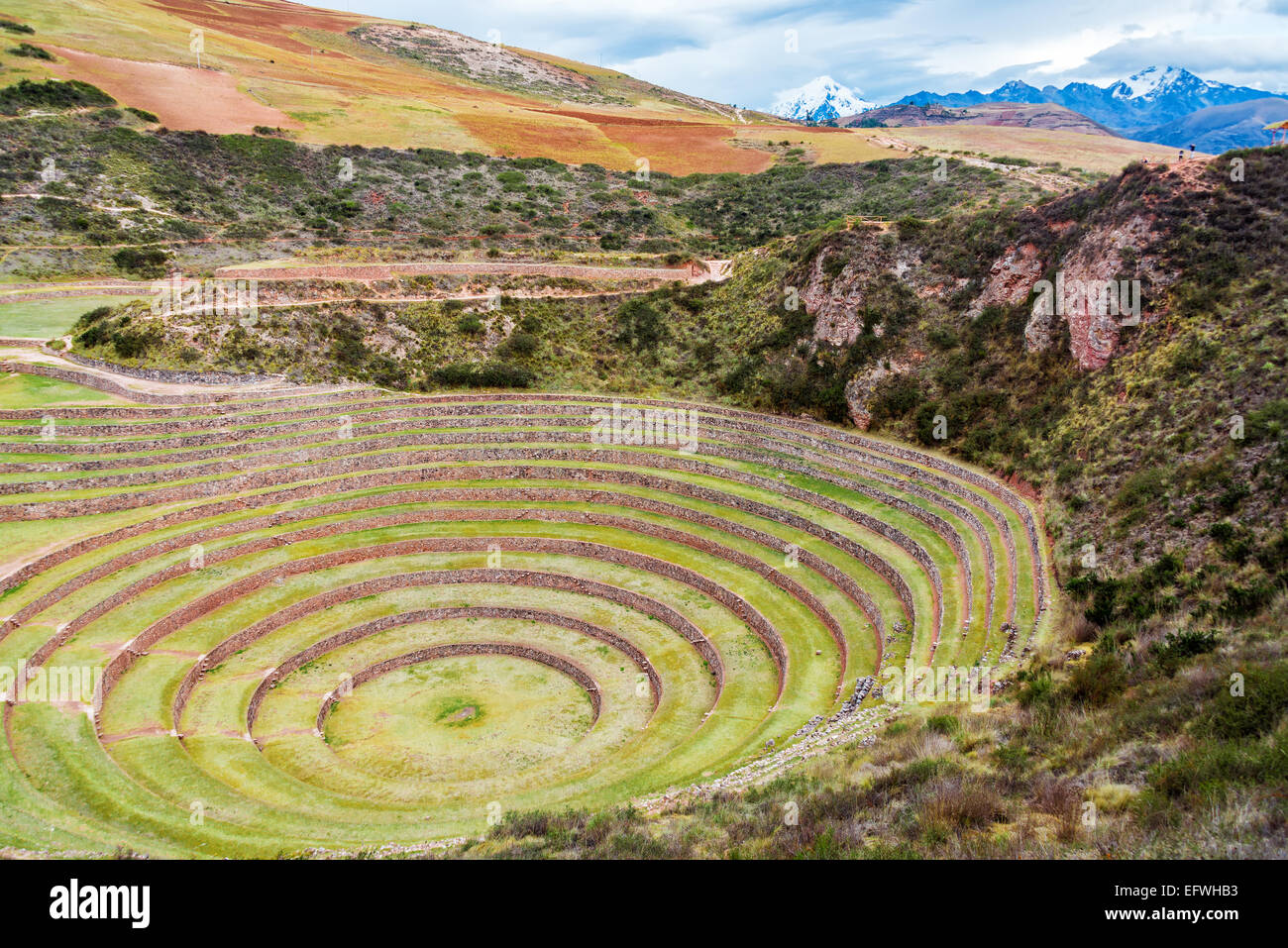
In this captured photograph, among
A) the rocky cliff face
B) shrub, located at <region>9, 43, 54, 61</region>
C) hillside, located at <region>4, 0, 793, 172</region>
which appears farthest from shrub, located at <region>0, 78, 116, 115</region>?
the rocky cliff face

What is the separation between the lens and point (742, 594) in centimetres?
2436

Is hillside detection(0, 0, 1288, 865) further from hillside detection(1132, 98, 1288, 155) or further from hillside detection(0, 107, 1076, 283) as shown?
hillside detection(1132, 98, 1288, 155)

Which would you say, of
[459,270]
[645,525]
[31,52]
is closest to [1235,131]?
[459,270]

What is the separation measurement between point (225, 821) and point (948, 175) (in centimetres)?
6284

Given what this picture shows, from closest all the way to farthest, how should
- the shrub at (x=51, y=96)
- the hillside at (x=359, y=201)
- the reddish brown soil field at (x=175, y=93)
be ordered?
the hillside at (x=359, y=201) → the shrub at (x=51, y=96) → the reddish brown soil field at (x=175, y=93)

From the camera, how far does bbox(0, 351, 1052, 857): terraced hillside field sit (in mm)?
16062

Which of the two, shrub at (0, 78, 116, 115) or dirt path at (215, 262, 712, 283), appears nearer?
dirt path at (215, 262, 712, 283)

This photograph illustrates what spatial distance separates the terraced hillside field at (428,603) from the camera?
1606cm

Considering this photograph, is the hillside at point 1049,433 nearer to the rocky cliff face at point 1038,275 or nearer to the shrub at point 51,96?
the rocky cliff face at point 1038,275

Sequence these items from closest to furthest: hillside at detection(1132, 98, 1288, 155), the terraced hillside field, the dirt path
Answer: the terraced hillside field, the dirt path, hillside at detection(1132, 98, 1288, 155)

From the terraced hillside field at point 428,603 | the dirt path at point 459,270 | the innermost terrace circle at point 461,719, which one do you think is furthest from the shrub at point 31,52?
the innermost terrace circle at point 461,719

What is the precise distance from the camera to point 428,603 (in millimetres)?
24719

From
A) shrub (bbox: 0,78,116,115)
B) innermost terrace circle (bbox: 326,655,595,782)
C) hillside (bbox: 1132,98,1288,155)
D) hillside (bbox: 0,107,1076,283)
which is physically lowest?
innermost terrace circle (bbox: 326,655,595,782)

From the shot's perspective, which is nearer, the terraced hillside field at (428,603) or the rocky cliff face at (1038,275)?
the terraced hillside field at (428,603)
